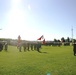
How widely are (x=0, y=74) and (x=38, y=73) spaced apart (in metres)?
2.60

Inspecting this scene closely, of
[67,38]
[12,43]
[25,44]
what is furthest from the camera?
[67,38]

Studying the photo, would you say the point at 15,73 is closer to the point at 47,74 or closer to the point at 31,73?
the point at 31,73

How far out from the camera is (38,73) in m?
14.5

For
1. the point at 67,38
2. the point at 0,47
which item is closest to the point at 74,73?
the point at 0,47

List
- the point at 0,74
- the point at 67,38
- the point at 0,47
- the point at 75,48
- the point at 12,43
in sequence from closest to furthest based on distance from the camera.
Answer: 1. the point at 0,74
2. the point at 75,48
3. the point at 0,47
4. the point at 12,43
5. the point at 67,38

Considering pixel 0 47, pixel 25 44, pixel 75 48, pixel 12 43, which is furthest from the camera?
pixel 12 43

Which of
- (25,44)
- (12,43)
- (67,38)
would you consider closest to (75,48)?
(25,44)

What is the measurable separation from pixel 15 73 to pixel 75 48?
726 inches

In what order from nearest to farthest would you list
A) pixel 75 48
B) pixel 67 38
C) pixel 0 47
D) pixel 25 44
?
pixel 75 48 → pixel 0 47 → pixel 25 44 → pixel 67 38

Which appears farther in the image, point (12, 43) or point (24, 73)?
point (12, 43)

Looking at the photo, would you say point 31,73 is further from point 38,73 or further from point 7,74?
point 7,74

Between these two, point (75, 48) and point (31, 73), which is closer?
point (31, 73)

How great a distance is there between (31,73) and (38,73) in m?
0.49

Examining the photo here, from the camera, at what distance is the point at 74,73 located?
1449cm
